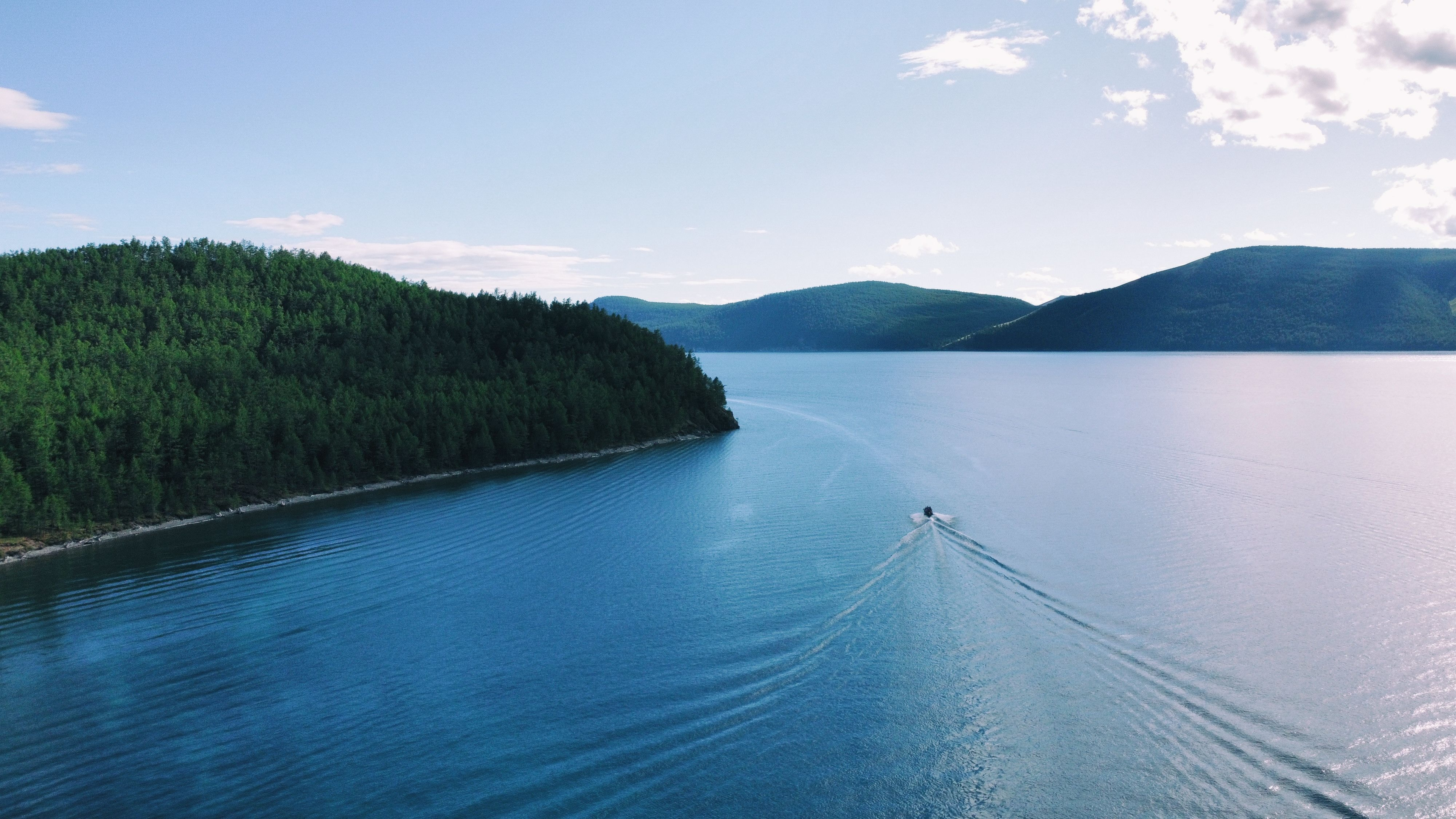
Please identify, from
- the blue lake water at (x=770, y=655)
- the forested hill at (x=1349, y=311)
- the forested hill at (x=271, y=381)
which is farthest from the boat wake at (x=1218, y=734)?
the forested hill at (x=1349, y=311)

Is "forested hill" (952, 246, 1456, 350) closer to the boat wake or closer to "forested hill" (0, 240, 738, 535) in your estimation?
"forested hill" (0, 240, 738, 535)

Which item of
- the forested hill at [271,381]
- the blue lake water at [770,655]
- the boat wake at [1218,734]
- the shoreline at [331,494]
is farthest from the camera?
the forested hill at [271,381]

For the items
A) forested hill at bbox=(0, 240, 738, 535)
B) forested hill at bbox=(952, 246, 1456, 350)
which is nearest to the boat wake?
forested hill at bbox=(0, 240, 738, 535)

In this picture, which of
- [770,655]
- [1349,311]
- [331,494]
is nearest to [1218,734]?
[770,655]

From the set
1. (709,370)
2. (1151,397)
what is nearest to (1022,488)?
(1151,397)

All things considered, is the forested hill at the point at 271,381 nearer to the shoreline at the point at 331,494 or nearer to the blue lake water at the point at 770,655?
the shoreline at the point at 331,494

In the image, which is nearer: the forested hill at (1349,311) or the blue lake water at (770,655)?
the blue lake water at (770,655)
